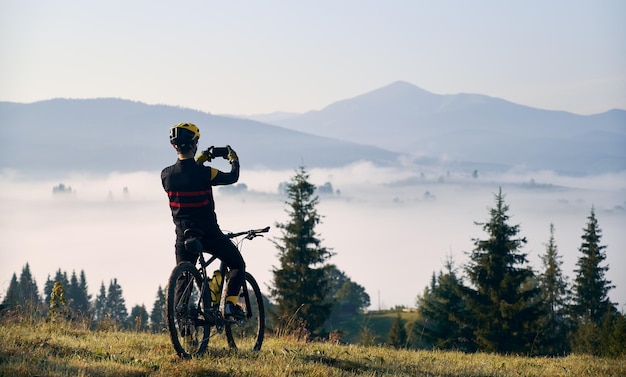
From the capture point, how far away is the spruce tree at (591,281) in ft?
251

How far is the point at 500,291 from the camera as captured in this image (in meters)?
48.3

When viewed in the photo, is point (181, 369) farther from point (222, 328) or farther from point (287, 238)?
point (287, 238)

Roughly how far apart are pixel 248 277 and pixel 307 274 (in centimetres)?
4084

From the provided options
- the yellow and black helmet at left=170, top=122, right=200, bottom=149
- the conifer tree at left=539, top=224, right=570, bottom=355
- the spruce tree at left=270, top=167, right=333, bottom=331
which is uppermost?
the yellow and black helmet at left=170, top=122, right=200, bottom=149

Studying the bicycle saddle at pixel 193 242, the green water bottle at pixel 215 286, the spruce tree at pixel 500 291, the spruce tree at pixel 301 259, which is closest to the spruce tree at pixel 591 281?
the spruce tree at pixel 500 291

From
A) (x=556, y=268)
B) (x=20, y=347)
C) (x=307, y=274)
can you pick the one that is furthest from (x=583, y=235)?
(x=20, y=347)

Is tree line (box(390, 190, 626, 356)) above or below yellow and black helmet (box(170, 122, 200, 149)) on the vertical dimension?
below

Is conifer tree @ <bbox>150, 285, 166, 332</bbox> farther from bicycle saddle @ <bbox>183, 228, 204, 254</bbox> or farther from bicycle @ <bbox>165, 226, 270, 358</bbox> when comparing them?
bicycle saddle @ <bbox>183, 228, 204, 254</bbox>

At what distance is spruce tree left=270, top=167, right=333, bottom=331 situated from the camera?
162 feet

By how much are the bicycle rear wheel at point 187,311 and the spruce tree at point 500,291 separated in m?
37.0

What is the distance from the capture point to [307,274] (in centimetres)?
5094

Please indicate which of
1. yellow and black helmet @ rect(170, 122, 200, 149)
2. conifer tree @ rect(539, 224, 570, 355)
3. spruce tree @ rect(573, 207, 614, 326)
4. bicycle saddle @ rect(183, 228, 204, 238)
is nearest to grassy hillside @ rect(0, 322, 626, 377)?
bicycle saddle @ rect(183, 228, 204, 238)

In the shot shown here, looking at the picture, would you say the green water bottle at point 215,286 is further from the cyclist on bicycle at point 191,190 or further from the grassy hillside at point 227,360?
the grassy hillside at point 227,360

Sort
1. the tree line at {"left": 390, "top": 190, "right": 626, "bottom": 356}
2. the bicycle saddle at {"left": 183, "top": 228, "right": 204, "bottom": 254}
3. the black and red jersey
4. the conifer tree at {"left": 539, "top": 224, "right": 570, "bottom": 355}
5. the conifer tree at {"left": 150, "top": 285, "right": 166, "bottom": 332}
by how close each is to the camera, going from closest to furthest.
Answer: the bicycle saddle at {"left": 183, "top": 228, "right": 204, "bottom": 254}
the black and red jersey
the conifer tree at {"left": 150, "top": 285, "right": 166, "bottom": 332}
the tree line at {"left": 390, "top": 190, "right": 626, "bottom": 356}
the conifer tree at {"left": 539, "top": 224, "right": 570, "bottom": 355}
